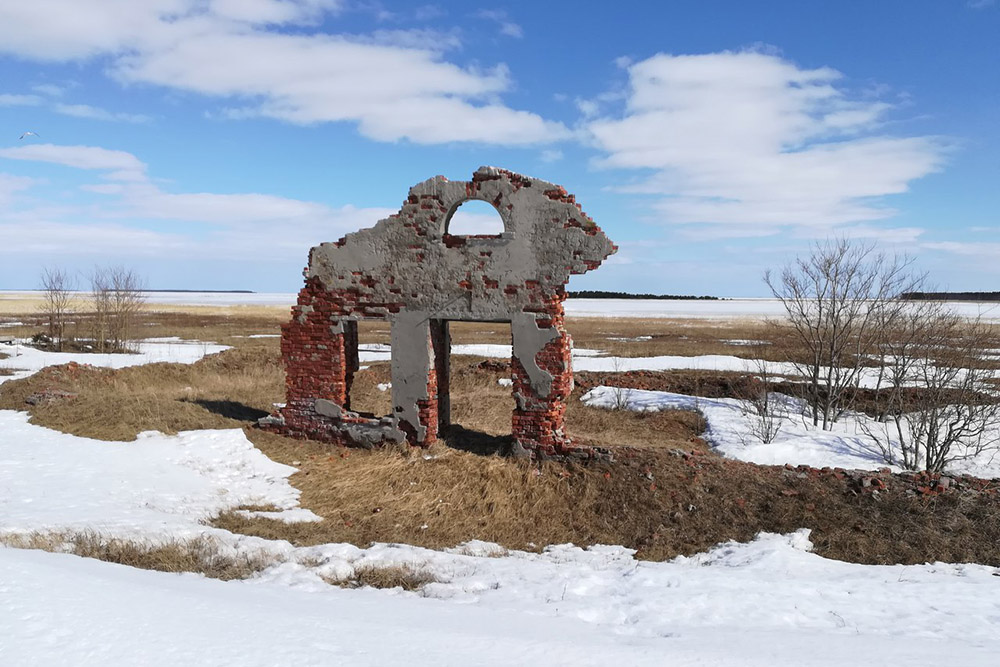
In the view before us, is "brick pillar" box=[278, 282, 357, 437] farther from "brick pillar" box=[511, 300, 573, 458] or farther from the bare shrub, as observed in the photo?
the bare shrub

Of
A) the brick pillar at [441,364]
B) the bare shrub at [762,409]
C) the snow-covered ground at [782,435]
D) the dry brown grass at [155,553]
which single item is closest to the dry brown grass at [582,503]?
the brick pillar at [441,364]

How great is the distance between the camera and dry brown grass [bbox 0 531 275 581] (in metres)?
5.21

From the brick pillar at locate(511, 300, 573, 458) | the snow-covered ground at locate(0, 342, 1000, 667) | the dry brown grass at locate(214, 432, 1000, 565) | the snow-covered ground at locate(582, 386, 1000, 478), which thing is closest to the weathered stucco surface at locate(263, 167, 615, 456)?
the brick pillar at locate(511, 300, 573, 458)

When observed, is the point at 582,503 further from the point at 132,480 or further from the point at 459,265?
the point at 132,480

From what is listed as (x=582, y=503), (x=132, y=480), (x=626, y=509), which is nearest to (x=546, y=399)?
(x=582, y=503)

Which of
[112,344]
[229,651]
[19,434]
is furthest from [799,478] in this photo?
[112,344]

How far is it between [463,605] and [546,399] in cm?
448

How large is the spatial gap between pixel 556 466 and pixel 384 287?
155 inches

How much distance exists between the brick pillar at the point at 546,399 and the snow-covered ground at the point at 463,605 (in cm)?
220

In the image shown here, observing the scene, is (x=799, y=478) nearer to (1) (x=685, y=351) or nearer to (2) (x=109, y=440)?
(2) (x=109, y=440)

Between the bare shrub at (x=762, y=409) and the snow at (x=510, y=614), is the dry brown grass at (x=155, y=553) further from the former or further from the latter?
the bare shrub at (x=762, y=409)

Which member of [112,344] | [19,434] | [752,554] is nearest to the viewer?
[752,554]

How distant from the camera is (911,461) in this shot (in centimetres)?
1198

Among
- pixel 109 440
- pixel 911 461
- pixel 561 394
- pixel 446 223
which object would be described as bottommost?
pixel 911 461
